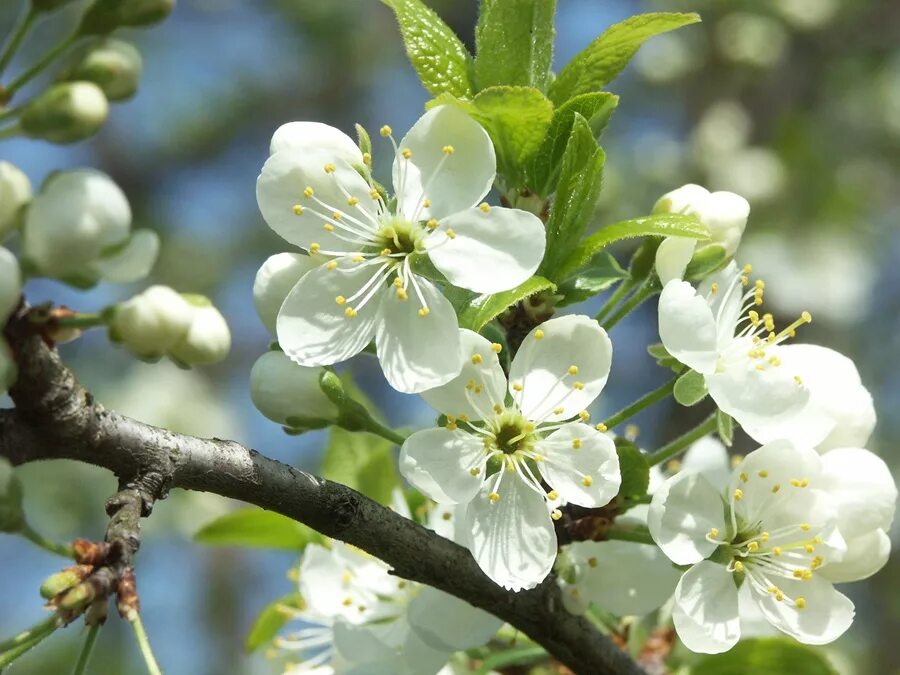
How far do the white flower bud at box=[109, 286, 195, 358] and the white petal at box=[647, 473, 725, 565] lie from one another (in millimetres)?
648

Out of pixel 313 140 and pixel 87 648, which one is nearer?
pixel 87 648

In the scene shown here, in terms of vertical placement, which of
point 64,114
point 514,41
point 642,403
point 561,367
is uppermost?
point 64,114

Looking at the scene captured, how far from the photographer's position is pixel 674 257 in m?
1.52

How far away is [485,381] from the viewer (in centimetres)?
145

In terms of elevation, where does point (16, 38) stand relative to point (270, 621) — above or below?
above

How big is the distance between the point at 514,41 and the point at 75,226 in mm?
738

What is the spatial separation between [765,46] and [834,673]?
3890mm

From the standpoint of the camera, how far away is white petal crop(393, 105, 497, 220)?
56.8 inches

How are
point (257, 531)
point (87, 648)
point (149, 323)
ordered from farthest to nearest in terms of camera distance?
point (257, 531)
point (149, 323)
point (87, 648)

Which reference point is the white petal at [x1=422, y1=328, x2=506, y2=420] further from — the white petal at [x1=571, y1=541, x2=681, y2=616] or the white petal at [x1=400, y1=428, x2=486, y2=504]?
the white petal at [x1=571, y1=541, x2=681, y2=616]

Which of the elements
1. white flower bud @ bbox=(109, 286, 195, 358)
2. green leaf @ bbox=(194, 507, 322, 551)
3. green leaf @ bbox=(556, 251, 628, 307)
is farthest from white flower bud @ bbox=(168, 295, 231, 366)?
green leaf @ bbox=(194, 507, 322, 551)

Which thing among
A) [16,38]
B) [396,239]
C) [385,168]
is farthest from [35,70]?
[385,168]

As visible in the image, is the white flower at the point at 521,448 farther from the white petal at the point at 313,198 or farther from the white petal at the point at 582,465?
the white petal at the point at 313,198

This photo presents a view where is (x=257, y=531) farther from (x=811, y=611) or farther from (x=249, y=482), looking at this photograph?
(x=811, y=611)
